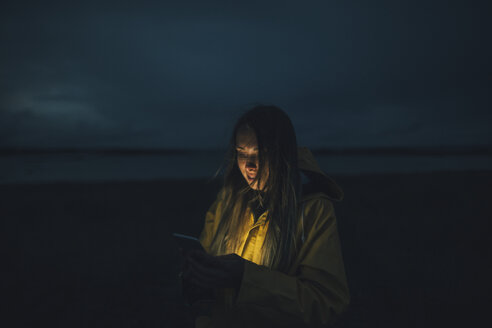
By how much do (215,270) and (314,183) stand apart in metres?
0.77

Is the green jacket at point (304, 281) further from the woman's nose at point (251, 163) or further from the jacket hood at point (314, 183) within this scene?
the woman's nose at point (251, 163)

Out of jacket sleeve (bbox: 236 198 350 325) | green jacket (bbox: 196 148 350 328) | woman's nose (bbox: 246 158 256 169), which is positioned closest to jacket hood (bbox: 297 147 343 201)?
green jacket (bbox: 196 148 350 328)

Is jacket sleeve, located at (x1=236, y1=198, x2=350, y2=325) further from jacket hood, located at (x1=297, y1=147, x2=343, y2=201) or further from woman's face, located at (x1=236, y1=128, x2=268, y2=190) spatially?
woman's face, located at (x1=236, y1=128, x2=268, y2=190)

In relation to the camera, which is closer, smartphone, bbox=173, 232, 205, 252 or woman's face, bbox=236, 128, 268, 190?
smartphone, bbox=173, 232, 205, 252

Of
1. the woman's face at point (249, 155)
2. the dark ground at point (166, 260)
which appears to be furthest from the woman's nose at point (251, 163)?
the dark ground at point (166, 260)

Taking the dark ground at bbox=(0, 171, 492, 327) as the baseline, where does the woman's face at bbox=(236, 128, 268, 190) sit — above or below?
above

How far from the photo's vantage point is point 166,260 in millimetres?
6031

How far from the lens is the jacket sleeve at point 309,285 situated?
126 centimetres

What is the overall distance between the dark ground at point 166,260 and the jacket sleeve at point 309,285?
9.94 feet

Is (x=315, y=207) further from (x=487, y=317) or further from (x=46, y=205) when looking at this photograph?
(x=46, y=205)

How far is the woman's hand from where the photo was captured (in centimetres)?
126

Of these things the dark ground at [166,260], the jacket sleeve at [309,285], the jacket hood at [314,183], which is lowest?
the dark ground at [166,260]

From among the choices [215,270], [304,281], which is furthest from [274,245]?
[215,270]

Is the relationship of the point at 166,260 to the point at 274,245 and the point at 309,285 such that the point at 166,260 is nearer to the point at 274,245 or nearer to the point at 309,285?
the point at 274,245
